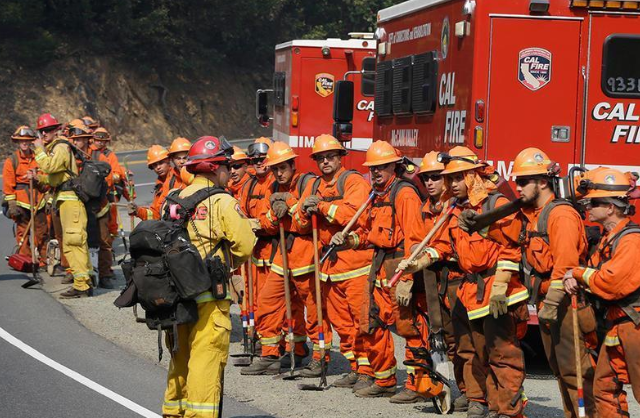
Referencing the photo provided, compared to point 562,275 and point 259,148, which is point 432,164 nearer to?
point 562,275

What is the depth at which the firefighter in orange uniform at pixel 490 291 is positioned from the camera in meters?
8.12

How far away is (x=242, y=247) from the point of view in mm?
7621

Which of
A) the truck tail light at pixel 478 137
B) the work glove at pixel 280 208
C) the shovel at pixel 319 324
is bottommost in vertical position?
the shovel at pixel 319 324

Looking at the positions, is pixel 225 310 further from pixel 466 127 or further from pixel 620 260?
pixel 466 127

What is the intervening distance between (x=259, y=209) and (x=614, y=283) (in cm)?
480

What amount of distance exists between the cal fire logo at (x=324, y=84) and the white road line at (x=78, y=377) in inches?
335

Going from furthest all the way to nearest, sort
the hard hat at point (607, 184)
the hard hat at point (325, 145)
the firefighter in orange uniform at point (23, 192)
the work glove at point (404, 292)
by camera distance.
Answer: the firefighter in orange uniform at point (23, 192) < the hard hat at point (325, 145) < the work glove at point (404, 292) < the hard hat at point (607, 184)

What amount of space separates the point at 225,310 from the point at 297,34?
41.8 m

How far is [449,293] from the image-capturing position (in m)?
8.98

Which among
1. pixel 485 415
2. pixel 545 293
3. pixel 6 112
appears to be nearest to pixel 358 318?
pixel 485 415

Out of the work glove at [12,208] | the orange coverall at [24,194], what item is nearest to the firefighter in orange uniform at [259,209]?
the orange coverall at [24,194]

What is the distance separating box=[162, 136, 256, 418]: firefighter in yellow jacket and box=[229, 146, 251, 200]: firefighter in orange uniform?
4.15 meters

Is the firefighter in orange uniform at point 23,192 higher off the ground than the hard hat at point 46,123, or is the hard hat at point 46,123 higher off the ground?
the hard hat at point 46,123

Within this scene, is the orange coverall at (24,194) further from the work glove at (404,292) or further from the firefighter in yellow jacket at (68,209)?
the work glove at (404,292)
